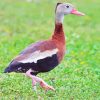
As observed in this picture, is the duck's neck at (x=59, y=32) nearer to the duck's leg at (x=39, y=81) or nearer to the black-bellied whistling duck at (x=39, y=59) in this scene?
the black-bellied whistling duck at (x=39, y=59)

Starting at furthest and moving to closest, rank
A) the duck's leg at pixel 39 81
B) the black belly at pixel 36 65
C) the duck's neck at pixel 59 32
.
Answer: the duck's neck at pixel 59 32, the duck's leg at pixel 39 81, the black belly at pixel 36 65

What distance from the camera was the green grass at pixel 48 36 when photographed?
28.3ft

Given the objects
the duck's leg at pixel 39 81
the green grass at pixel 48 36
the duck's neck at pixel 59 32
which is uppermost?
the duck's neck at pixel 59 32

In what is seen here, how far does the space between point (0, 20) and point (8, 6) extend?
2.81m

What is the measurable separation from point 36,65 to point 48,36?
6762 millimetres

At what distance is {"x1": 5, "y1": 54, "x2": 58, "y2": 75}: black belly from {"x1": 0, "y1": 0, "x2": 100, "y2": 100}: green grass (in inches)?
16.6

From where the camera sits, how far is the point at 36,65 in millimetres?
8117

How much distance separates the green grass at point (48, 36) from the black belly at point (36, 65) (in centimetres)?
42

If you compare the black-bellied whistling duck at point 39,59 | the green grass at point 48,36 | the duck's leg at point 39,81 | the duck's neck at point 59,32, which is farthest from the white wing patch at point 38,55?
the green grass at point 48,36

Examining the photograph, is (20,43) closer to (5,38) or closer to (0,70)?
(5,38)

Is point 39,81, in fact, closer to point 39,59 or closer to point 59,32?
point 39,59

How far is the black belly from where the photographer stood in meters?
7.97

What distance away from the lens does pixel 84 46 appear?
44.0 feet

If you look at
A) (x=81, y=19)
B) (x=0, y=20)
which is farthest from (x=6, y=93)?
(x=81, y=19)
